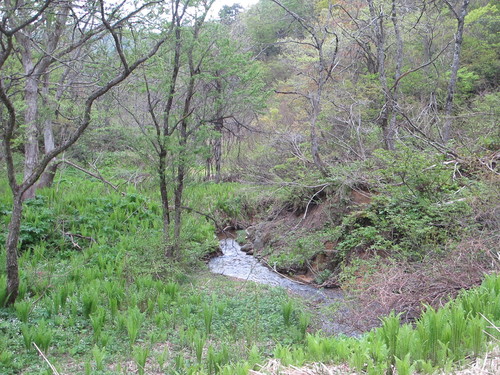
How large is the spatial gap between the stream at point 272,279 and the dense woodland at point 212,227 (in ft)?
0.40

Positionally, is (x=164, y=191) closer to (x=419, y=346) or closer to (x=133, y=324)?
(x=133, y=324)

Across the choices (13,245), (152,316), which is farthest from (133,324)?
(13,245)

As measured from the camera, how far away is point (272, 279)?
31.2 feet

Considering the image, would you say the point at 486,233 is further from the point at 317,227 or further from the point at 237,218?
the point at 237,218

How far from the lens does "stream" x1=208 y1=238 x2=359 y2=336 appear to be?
21.0ft

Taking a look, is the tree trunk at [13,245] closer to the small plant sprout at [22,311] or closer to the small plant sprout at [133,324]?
the small plant sprout at [22,311]

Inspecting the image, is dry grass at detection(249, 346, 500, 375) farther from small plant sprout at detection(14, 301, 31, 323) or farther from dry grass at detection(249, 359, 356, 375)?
small plant sprout at detection(14, 301, 31, 323)

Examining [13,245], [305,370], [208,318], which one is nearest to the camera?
[305,370]

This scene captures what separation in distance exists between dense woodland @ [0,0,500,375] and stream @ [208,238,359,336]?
0.12m

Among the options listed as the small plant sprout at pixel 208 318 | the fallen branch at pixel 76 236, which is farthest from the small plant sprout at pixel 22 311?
the fallen branch at pixel 76 236

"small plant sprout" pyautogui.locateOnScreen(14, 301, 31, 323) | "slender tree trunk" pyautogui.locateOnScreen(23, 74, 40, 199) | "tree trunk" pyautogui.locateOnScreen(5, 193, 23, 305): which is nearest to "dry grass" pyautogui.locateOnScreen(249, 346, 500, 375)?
"small plant sprout" pyautogui.locateOnScreen(14, 301, 31, 323)

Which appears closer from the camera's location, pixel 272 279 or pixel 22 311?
pixel 22 311

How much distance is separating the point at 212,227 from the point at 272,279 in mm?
3117

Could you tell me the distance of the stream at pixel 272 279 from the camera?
6.39m
